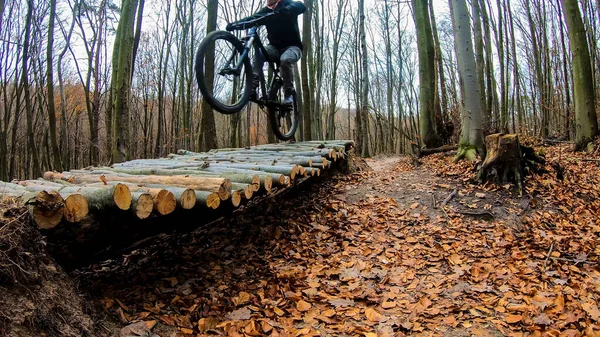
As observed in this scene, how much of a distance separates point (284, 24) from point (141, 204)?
3931 mm

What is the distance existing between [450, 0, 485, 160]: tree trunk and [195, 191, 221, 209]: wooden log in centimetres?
482

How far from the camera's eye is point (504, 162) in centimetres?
498

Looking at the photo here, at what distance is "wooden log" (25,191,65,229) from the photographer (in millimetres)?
1774

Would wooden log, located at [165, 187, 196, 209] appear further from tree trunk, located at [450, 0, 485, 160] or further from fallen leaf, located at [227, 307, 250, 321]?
tree trunk, located at [450, 0, 485, 160]

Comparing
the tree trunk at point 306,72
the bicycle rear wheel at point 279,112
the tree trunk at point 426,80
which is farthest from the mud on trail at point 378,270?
the tree trunk at point 306,72

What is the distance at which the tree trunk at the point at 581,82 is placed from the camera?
6.74 meters

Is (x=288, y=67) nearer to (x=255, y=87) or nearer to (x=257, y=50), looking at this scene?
(x=257, y=50)

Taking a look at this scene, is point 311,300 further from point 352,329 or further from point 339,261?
point 339,261

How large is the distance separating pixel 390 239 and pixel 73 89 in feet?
78.4

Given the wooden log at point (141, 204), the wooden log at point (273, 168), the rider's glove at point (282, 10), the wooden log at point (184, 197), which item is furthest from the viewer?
the rider's glove at point (282, 10)

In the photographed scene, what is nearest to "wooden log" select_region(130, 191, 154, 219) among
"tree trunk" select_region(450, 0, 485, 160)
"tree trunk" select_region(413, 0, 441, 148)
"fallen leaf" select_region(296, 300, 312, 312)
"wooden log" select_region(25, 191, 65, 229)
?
"wooden log" select_region(25, 191, 65, 229)

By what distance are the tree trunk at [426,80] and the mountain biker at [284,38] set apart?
14.1 feet

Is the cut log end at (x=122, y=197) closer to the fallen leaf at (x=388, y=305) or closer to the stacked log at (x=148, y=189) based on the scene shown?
the stacked log at (x=148, y=189)

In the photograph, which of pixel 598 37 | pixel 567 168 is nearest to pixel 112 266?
pixel 567 168
